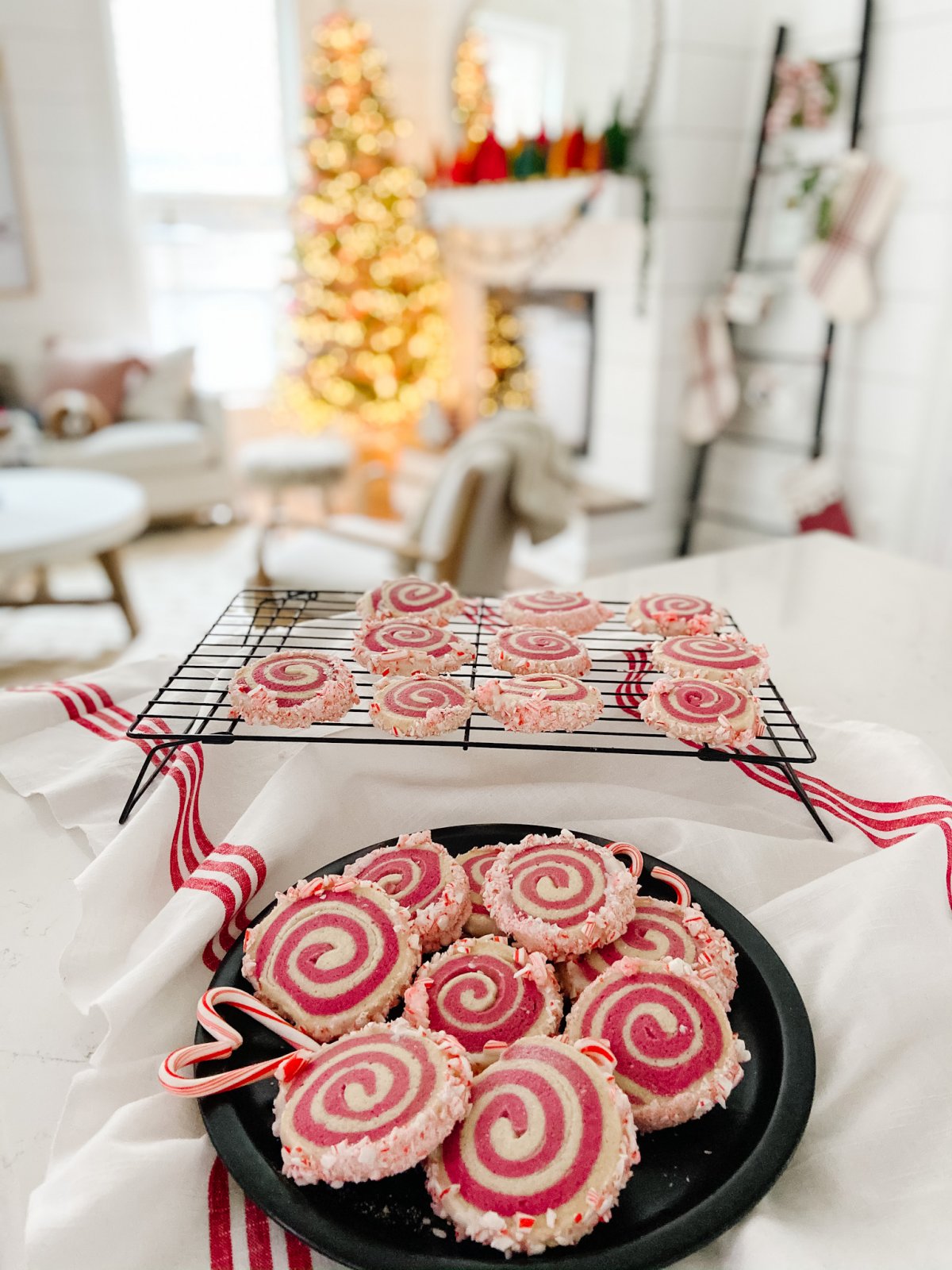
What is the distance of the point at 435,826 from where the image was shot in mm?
821

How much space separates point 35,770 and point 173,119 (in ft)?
16.2

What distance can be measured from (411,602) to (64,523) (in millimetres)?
2125

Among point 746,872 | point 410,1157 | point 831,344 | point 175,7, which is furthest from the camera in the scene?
point 175,7

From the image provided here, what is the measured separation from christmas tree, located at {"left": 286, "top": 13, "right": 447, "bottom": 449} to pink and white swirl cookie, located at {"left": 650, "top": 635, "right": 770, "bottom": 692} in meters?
4.14

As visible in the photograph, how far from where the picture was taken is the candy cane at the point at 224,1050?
1.71 feet

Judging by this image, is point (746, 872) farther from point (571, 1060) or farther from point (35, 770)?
point (35, 770)

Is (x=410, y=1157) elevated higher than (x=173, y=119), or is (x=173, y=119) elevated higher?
(x=173, y=119)

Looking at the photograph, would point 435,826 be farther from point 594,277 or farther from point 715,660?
point 594,277

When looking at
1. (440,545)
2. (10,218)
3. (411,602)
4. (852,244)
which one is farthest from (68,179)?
(411,602)

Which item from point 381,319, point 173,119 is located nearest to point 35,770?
point 381,319

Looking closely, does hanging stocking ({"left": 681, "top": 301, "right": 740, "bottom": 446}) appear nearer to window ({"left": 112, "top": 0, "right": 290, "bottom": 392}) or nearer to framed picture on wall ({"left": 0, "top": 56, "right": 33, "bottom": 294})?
window ({"left": 112, "top": 0, "right": 290, "bottom": 392})

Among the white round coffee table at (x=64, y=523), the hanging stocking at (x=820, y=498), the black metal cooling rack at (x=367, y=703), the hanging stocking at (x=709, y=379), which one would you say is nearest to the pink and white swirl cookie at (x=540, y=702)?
the black metal cooling rack at (x=367, y=703)

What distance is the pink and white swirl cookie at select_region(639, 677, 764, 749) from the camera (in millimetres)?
753

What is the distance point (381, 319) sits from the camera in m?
4.68
